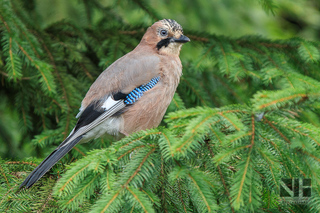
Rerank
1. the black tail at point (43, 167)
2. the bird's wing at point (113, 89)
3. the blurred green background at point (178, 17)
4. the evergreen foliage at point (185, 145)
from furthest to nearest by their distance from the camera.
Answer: the blurred green background at point (178, 17) → the bird's wing at point (113, 89) → the black tail at point (43, 167) → the evergreen foliage at point (185, 145)

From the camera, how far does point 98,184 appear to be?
169 centimetres

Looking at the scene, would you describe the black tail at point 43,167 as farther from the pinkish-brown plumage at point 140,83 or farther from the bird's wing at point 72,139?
the pinkish-brown plumage at point 140,83

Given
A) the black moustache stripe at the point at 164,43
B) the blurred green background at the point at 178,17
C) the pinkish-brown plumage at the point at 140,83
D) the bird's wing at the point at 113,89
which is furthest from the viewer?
the blurred green background at the point at 178,17

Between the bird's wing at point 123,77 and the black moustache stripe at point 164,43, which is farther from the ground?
the black moustache stripe at point 164,43

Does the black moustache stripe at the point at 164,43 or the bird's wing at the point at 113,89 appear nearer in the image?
the bird's wing at the point at 113,89

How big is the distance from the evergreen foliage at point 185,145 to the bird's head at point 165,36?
0.23 m

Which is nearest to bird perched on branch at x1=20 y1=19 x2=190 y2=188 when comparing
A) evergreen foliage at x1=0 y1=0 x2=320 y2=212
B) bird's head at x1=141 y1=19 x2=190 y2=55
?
bird's head at x1=141 y1=19 x2=190 y2=55

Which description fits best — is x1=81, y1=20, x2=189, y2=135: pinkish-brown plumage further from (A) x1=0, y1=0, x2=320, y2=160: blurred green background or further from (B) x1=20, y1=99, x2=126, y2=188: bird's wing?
(A) x1=0, y1=0, x2=320, y2=160: blurred green background

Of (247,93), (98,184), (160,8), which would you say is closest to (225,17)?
(160,8)

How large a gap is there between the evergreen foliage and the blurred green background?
255 millimetres

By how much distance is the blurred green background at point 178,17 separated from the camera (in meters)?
3.29

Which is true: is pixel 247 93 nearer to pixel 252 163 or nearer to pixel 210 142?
pixel 210 142

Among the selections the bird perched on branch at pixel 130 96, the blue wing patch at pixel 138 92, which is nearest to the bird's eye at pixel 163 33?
the bird perched on branch at pixel 130 96

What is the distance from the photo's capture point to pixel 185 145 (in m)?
1.53
